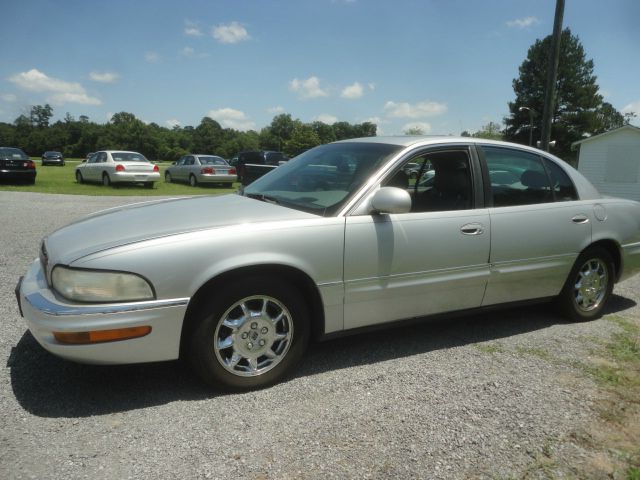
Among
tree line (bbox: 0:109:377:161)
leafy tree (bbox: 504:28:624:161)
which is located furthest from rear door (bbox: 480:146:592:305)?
tree line (bbox: 0:109:377:161)

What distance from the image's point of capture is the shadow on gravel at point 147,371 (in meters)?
2.78

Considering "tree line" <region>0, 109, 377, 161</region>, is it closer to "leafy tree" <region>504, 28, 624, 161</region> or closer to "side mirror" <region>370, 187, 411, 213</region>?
"leafy tree" <region>504, 28, 624, 161</region>

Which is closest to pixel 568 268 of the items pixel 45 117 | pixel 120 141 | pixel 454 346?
pixel 454 346

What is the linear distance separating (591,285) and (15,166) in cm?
2039

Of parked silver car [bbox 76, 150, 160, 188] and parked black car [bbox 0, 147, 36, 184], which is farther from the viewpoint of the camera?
parked silver car [bbox 76, 150, 160, 188]

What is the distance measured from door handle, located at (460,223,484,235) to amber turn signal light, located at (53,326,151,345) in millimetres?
2281

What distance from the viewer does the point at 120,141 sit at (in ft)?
307

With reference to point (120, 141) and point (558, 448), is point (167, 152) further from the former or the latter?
point (558, 448)

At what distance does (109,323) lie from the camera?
2502mm

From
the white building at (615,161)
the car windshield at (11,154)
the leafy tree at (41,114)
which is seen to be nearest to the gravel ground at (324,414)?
the car windshield at (11,154)

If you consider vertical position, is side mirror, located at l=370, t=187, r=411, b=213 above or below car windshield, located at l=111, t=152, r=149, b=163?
below

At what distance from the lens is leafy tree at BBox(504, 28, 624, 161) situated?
51.9 meters

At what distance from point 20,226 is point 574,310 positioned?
8917 millimetres

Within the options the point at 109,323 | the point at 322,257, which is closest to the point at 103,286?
the point at 109,323
